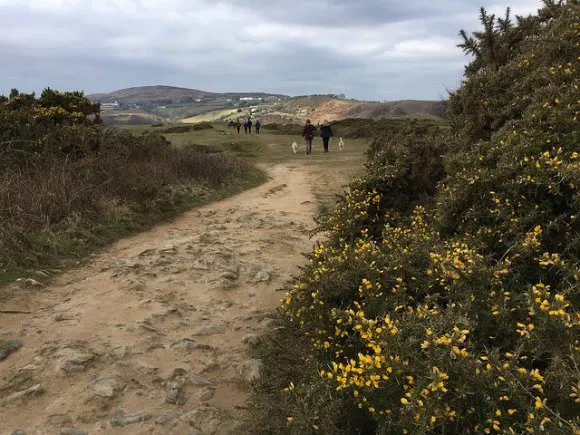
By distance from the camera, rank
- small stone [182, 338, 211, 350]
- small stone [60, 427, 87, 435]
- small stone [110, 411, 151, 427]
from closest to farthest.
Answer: small stone [60, 427, 87, 435] < small stone [110, 411, 151, 427] < small stone [182, 338, 211, 350]

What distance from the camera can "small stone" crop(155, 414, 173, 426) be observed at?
3.32 m

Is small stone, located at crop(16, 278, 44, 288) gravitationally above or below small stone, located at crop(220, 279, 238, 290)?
above

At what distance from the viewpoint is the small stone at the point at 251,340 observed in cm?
458

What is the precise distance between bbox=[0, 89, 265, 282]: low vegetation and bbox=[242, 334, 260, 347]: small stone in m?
3.19

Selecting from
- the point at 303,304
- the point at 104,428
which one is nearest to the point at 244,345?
the point at 303,304

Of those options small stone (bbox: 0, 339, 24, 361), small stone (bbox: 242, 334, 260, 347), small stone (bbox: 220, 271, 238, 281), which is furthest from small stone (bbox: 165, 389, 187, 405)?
small stone (bbox: 220, 271, 238, 281)

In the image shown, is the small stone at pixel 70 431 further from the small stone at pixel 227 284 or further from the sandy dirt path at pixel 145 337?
the small stone at pixel 227 284

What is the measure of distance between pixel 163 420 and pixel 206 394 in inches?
17.7

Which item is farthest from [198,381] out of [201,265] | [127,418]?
[201,265]

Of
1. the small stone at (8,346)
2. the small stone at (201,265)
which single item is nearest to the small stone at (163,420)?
the small stone at (8,346)

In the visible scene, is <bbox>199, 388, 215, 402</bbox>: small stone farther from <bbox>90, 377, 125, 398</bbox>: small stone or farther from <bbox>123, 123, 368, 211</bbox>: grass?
<bbox>123, 123, 368, 211</bbox>: grass

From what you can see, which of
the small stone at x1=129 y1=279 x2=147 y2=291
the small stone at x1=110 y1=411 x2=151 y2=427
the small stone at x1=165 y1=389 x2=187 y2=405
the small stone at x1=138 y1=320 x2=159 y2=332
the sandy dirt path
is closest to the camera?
the small stone at x1=110 y1=411 x2=151 y2=427

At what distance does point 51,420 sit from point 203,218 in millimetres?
6625

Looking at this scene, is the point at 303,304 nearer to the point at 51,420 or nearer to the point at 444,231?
the point at 444,231
